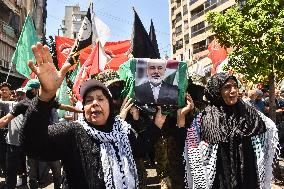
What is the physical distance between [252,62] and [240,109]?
30.2 feet

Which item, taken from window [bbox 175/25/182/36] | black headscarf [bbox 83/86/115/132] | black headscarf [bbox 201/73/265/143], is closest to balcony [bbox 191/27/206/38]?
window [bbox 175/25/182/36]

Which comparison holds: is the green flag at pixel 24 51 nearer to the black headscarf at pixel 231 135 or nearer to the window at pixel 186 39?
the black headscarf at pixel 231 135

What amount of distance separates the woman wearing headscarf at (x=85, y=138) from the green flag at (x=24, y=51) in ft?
21.9

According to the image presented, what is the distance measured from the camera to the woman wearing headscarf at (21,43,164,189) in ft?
7.18

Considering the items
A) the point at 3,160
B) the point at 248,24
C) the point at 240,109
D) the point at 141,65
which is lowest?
the point at 3,160

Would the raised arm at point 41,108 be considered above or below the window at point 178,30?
below

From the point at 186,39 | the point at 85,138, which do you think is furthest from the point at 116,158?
the point at 186,39

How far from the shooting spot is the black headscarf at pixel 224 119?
3607 millimetres

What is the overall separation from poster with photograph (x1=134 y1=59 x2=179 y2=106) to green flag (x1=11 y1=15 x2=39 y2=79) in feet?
19.0

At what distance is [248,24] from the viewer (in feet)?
41.2

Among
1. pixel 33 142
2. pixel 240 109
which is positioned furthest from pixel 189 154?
pixel 33 142

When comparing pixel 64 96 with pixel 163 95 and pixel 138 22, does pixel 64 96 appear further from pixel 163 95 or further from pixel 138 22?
pixel 163 95

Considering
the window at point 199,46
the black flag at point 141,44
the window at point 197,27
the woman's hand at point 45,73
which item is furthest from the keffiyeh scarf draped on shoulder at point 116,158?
the window at point 197,27

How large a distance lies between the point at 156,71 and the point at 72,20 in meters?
68.1
